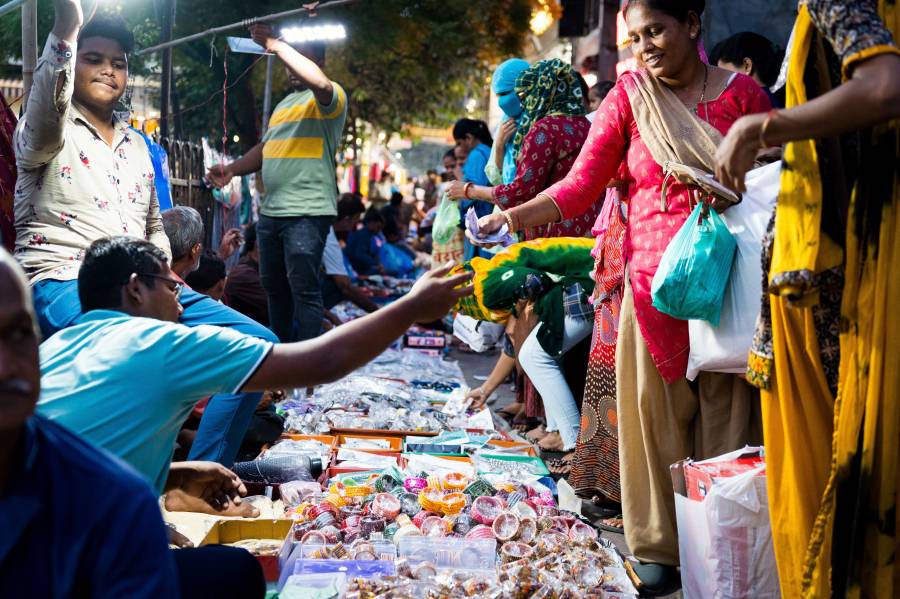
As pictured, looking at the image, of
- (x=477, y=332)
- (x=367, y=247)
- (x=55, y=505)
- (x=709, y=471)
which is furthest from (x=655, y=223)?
(x=367, y=247)

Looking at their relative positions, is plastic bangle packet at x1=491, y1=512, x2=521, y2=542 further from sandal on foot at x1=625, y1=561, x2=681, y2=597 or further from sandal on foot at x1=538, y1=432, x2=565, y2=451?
sandal on foot at x1=538, y1=432, x2=565, y2=451

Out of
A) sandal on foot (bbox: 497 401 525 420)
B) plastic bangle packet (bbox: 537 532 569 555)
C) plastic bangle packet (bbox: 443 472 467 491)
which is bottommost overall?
sandal on foot (bbox: 497 401 525 420)

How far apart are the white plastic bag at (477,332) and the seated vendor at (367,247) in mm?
6084

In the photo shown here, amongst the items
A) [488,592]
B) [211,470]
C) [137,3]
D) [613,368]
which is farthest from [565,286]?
[137,3]

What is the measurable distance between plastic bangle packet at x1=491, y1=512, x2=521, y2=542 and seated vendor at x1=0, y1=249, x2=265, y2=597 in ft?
7.12

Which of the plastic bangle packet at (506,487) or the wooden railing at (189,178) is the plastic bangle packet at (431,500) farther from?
Result: the wooden railing at (189,178)

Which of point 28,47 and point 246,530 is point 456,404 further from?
point 28,47

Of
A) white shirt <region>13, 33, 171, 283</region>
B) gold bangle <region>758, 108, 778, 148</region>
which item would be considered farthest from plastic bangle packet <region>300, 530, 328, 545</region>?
gold bangle <region>758, 108, 778, 148</region>

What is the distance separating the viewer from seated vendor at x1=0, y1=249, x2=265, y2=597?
138 centimetres

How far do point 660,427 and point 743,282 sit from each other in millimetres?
656

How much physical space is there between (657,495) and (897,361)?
1.29 meters

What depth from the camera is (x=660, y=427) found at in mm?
3312

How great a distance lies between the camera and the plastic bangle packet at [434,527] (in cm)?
357

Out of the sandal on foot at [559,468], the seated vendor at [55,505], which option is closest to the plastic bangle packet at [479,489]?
the sandal on foot at [559,468]
